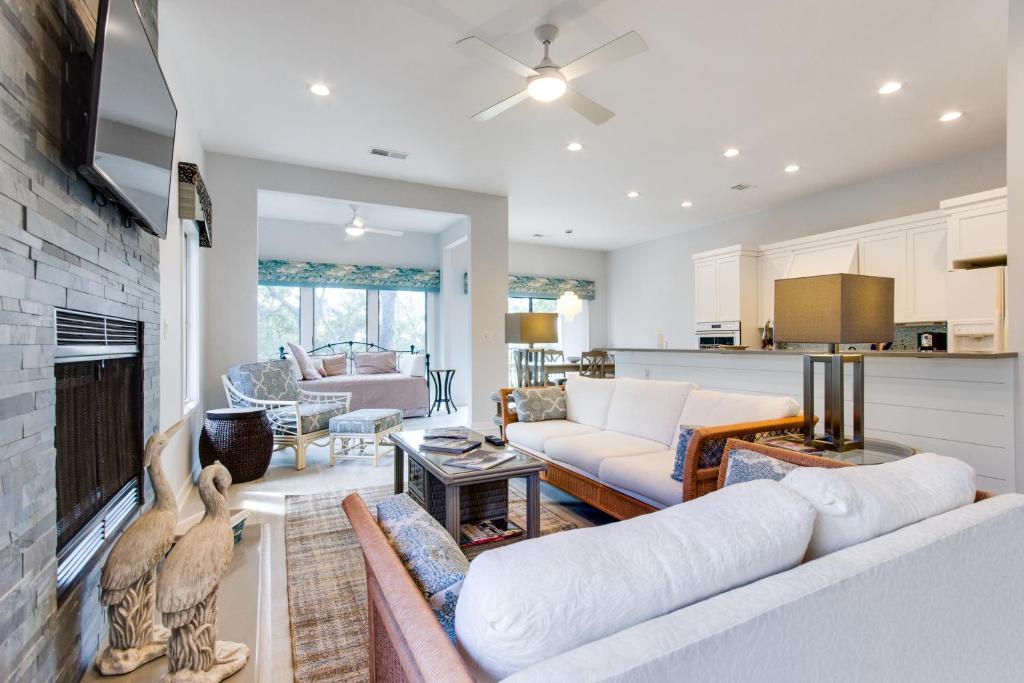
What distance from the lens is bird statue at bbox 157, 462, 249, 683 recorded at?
1.38 m

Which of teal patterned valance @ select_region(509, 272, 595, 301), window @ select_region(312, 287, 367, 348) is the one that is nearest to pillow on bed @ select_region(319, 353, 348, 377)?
window @ select_region(312, 287, 367, 348)

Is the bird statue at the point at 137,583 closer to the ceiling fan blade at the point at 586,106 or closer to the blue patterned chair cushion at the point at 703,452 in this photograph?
the blue patterned chair cushion at the point at 703,452

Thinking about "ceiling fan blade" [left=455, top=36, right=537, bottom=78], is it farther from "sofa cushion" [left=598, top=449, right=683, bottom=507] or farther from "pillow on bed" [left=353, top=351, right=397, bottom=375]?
"pillow on bed" [left=353, top=351, right=397, bottom=375]

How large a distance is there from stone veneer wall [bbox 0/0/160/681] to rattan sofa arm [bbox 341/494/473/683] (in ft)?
2.28

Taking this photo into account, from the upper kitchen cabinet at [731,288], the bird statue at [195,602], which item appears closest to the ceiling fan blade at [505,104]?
the bird statue at [195,602]

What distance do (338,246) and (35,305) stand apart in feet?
21.3

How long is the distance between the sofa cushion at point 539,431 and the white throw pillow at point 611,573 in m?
2.41

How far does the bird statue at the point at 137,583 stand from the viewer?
56.1 inches

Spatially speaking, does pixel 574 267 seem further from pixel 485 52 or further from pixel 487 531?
pixel 487 531

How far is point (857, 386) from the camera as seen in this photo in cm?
216

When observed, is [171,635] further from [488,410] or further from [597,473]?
[488,410]

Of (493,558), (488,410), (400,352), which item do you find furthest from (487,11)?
(400,352)

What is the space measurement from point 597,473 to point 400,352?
18.2 ft

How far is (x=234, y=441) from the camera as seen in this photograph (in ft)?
11.7
